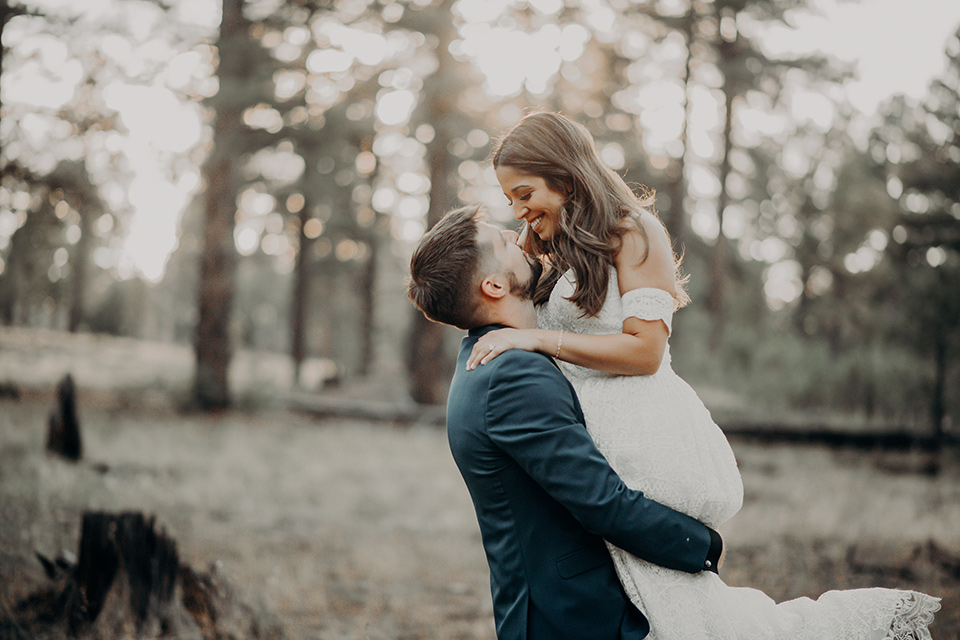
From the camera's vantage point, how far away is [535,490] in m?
2.05

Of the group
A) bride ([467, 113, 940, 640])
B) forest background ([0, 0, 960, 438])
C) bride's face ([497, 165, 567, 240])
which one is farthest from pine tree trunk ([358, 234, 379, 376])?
bride ([467, 113, 940, 640])

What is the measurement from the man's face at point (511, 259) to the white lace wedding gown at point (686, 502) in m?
0.30

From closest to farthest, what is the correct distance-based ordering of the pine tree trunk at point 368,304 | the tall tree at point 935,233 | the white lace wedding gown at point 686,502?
1. the white lace wedding gown at point 686,502
2. the tall tree at point 935,233
3. the pine tree trunk at point 368,304

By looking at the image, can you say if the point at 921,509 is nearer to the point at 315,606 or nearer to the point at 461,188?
the point at 315,606

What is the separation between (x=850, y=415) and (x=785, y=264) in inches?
560

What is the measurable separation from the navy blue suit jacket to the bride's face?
24.0 inches

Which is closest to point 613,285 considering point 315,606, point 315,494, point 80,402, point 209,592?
point 209,592

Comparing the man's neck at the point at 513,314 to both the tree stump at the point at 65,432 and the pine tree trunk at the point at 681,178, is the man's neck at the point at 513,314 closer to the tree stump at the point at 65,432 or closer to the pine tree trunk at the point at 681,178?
the tree stump at the point at 65,432

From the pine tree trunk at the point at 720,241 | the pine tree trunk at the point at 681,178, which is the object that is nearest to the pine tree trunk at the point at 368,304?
the pine tree trunk at the point at 681,178

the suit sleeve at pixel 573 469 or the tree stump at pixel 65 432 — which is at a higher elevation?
the suit sleeve at pixel 573 469

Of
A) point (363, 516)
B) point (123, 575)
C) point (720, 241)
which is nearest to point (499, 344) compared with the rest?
point (123, 575)

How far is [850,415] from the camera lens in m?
15.8

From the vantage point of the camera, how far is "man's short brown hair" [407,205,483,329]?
2.20 metres

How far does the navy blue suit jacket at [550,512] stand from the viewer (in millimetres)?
1897
